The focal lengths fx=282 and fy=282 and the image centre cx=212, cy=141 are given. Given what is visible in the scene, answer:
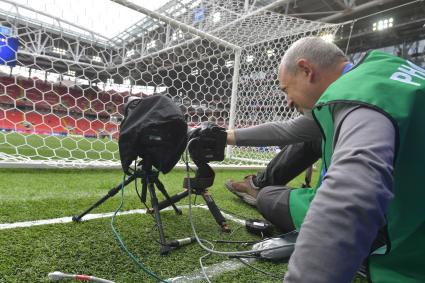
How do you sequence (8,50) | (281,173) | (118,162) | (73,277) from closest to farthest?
1. (73,277)
2. (281,173)
3. (8,50)
4. (118,162)

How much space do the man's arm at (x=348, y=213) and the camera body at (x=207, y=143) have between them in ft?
2.10

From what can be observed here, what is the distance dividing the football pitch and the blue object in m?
1.17

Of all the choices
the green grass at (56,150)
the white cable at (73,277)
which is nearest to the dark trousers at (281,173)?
the white cable at (73,277)

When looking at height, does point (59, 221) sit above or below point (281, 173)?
below

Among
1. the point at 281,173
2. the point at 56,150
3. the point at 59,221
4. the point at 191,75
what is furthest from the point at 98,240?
the point at 56,150

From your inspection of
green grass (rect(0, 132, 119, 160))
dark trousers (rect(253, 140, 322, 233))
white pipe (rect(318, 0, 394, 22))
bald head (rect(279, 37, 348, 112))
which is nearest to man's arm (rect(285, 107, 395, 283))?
bald head (rect(279, 37, 348, 112))

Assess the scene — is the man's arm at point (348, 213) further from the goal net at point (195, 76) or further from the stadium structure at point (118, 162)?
the goal net at point (195, 76)

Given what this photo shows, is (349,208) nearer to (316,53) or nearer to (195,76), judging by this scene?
(316,53)

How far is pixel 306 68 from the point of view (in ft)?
2.40

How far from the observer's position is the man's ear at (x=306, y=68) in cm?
73

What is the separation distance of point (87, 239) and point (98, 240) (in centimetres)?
3

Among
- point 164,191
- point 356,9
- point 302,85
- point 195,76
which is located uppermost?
point 356,9

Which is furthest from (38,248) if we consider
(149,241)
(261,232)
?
(261,232)

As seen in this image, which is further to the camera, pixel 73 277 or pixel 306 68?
pixel 306 68
